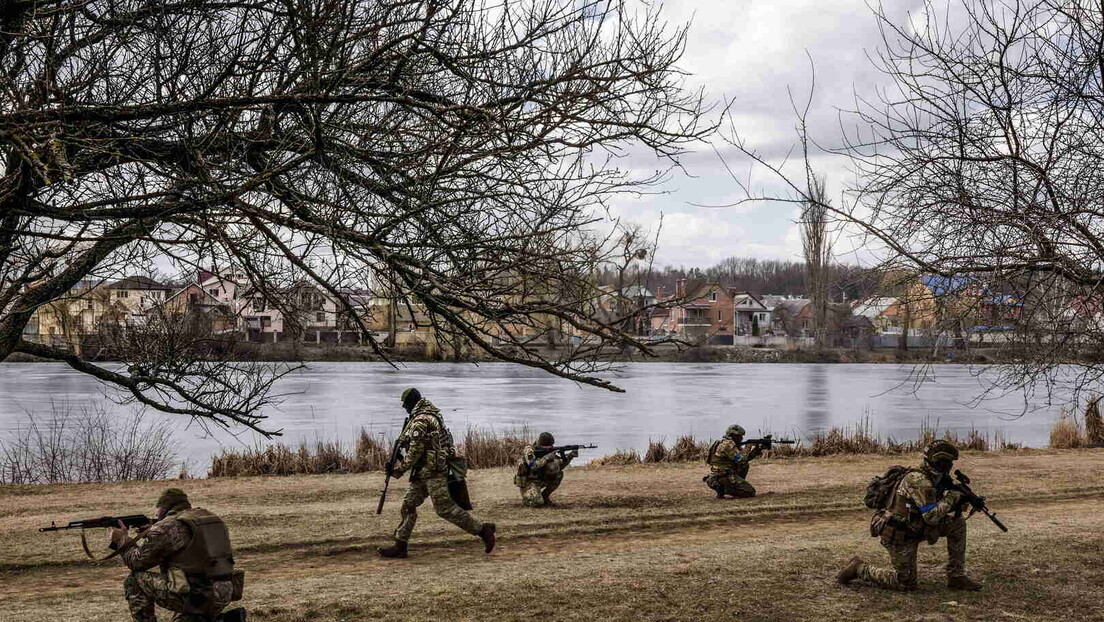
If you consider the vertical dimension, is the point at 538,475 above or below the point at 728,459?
below

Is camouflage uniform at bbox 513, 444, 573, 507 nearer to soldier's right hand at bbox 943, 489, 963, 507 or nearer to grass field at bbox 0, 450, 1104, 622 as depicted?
grass field at bbox 0, 450, 1104, 622

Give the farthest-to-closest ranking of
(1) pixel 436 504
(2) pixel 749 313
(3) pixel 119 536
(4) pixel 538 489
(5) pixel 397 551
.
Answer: (2) pixel 749 313
(4) pixel 538 489
(5) pixel 397 551
(1) pixel 436 504
(3) pixel 119 536

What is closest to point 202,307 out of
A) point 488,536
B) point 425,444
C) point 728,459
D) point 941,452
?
point 425,444

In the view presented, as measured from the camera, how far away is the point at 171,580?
6.06 meters

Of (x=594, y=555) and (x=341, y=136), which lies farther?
(x=594, y=555)

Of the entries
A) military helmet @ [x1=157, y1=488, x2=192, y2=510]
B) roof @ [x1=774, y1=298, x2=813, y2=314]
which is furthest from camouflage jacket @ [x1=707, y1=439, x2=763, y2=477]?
roof @ [x1=774, y1=298, x2=813, y2=314]

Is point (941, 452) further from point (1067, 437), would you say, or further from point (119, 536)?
point (1067, 437)

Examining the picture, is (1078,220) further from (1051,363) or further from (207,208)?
(207,208)

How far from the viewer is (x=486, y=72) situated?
670 cm

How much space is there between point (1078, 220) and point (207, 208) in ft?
21.6

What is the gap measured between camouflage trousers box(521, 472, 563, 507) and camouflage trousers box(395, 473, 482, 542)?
3178 mm

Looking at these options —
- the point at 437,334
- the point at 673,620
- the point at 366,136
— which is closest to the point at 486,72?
the point at 366,136

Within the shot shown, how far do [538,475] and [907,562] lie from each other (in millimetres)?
Answer: 5766

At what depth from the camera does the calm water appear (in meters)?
28.5
